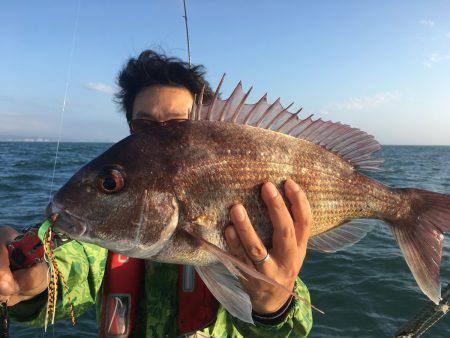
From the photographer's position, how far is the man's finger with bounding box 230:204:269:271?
1.95m

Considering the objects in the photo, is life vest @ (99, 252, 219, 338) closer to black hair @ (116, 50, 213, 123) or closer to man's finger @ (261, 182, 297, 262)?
man's finger @ (261, 182, 297, 262)

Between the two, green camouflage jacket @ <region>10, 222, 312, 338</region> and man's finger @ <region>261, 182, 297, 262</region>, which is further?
green camouflage jacket @ <region>10, 222, 312, 338</region>

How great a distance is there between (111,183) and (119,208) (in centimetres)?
14

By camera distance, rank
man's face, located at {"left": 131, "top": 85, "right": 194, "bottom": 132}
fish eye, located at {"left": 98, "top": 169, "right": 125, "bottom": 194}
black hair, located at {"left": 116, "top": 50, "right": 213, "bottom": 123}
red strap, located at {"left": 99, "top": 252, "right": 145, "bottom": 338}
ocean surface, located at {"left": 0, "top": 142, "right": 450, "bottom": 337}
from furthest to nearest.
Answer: ocean surface, located at {"left": 0, "top": 142, "right": 450, "bottom": 337} < black hair, located at {"left": 116, "top": 50, "right": 213, "bottom": 123} < man's face, located at {"left": 131, "top": 85, "right": 194, "bottom": 132} < red strap, located at {"left": 99, "top": 252, "right": 145, "bottom": 338} < fish eye, located at {"left": 98, "top": 169, "right": 125, "bottom": 194}

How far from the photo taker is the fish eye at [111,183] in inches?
74.6

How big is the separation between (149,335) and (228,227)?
4.46ft

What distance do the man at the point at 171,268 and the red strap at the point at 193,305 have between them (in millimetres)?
26

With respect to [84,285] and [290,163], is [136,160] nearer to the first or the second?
[290,163]

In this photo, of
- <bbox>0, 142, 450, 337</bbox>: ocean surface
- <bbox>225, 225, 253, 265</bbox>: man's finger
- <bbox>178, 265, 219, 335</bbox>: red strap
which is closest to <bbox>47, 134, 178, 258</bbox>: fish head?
<bbox>225, 225, 253, 265</bbox>: man's finger

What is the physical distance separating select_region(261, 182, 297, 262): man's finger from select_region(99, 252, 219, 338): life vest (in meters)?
0.87

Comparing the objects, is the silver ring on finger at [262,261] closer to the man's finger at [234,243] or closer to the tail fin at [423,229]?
the man's finger at [234,243]

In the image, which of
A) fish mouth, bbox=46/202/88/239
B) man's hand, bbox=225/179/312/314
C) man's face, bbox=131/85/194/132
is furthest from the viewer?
man's face, bbox=131/85/194/132

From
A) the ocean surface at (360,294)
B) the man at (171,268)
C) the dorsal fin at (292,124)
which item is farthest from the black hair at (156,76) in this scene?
the ocean surface at (360,294)

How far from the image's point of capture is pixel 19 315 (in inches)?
99.9
